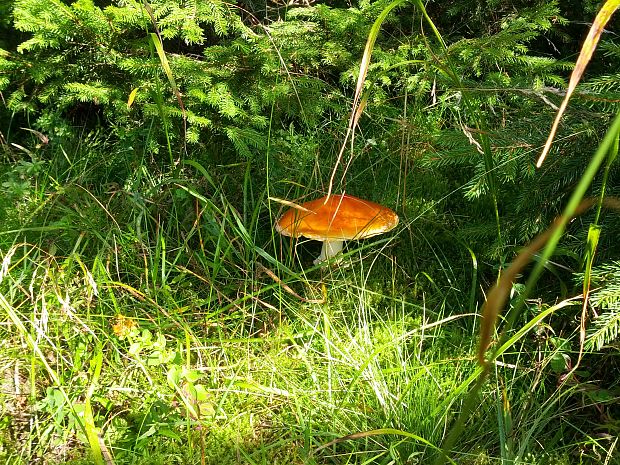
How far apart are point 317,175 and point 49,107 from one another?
1.52m

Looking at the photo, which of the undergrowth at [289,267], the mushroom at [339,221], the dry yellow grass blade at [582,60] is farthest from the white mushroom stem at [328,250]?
the dry yellow grass blade at [582,60]

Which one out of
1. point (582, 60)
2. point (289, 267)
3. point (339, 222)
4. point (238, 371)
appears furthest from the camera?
point (289, 267)

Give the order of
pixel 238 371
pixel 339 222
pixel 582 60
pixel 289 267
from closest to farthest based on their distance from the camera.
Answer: pixel 582 60
pixel 238 371
pixel 339 222
pixel 289 267

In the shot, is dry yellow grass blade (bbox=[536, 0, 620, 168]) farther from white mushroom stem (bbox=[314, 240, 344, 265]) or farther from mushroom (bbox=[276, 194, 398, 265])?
white mushroom stem (bbox=[314, 240, 344, 265])

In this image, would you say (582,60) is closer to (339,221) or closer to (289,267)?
(339,221)

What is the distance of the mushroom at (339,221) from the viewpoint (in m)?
2.05

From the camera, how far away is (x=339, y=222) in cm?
205

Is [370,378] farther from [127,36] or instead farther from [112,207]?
[127,36]

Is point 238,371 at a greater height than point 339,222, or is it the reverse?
point 339,222

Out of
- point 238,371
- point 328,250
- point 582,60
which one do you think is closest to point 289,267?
point 328,250

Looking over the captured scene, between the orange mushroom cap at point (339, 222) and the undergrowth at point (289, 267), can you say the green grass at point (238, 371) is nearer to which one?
the undergrowth at point (289, 267)

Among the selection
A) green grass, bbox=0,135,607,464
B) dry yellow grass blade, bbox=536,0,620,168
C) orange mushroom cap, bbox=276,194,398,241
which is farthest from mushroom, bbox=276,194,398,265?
dry yellow grass blade, bbox=536,0,620,168

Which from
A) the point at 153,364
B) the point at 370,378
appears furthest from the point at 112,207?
the point at 370,378

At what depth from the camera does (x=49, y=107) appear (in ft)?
9.68
